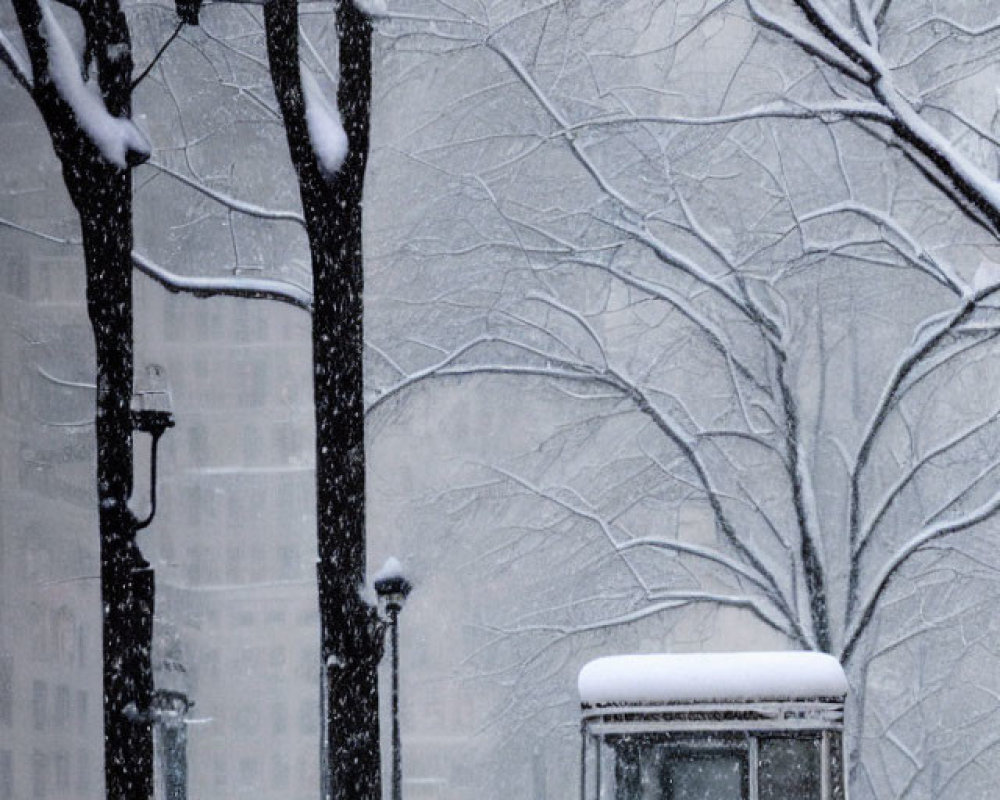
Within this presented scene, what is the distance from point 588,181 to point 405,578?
4.96 meters

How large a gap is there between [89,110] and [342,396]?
7.28 feet

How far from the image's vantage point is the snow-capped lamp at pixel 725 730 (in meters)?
12.1

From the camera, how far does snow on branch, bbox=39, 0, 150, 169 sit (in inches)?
388

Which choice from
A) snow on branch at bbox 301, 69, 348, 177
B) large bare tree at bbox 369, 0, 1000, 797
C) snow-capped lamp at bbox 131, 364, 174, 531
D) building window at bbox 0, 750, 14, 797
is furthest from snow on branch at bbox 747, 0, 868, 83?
building window at bbox 0, 750, 14, 797

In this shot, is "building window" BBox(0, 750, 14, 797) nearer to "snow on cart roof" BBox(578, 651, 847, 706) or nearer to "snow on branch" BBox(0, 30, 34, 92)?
"snow on cart roof" BBox(578, 651, 847, 706)

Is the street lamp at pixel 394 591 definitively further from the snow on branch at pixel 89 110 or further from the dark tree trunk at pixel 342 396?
the snow on branch at pixel 89 110

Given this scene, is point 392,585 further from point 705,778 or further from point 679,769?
point 705,778

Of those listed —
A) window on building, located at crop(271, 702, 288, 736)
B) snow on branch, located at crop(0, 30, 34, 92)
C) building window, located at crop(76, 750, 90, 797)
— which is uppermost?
snow on branch, located at crop(0, 30, 34, 92)

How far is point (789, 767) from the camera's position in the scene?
1209 centimetres

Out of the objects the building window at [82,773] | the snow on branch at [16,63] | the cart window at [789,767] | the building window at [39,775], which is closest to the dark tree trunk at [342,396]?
the snow on branch at [16,63]

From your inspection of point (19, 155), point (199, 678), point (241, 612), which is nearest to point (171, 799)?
point (19, 155)

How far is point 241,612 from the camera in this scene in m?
104

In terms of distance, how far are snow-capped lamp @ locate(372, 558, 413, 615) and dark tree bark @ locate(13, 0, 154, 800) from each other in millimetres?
9358

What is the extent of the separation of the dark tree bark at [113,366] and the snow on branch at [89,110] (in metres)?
0.03
